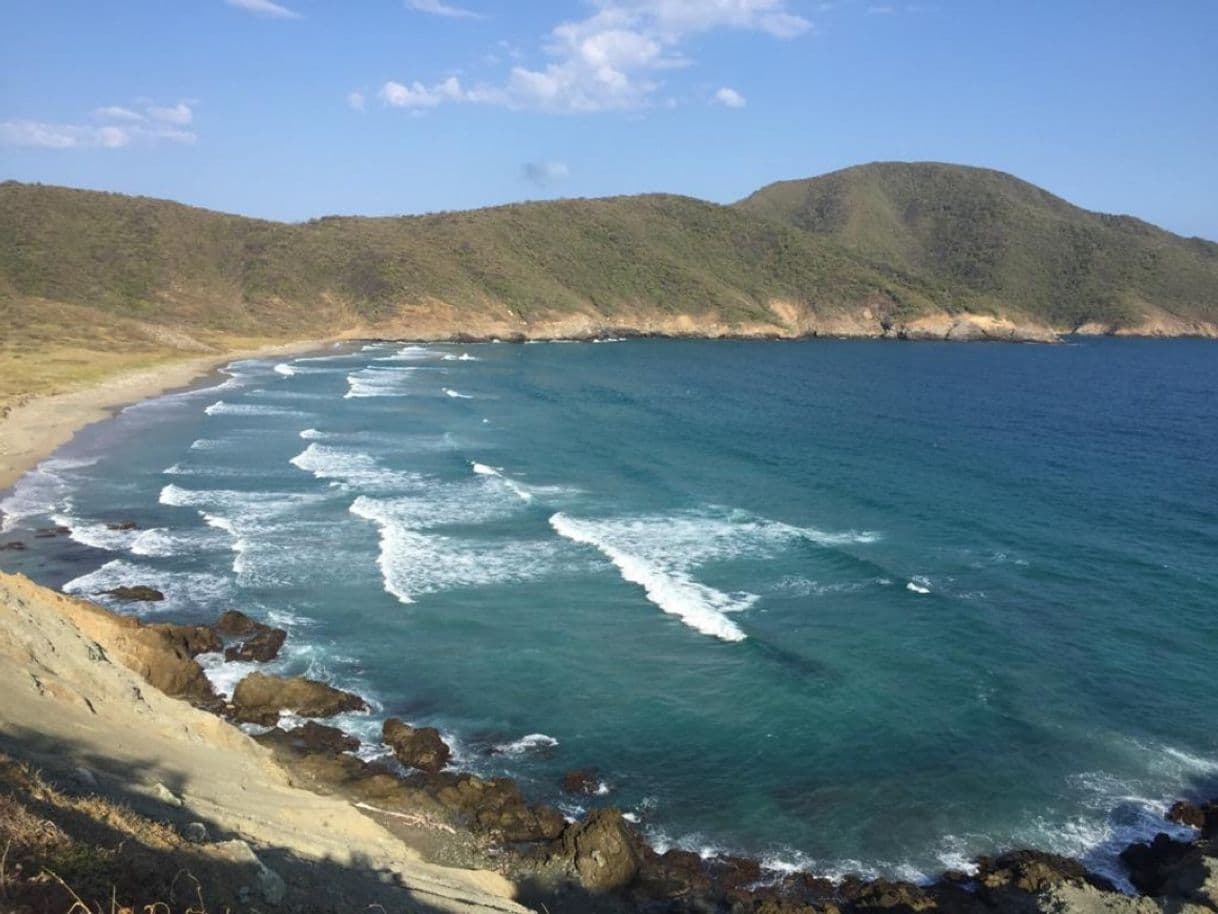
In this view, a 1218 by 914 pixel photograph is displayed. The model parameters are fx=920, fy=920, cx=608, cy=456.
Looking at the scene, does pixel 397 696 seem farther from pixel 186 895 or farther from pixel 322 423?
pixel 322 423

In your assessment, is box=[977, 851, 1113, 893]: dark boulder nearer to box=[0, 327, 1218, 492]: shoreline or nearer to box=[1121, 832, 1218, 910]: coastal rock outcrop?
box=[1121, 832, 1218, 910]: coastal rock outcrop

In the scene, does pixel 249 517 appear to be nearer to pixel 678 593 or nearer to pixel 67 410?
pixel 678 593

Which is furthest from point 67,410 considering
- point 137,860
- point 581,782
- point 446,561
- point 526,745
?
point 137,860

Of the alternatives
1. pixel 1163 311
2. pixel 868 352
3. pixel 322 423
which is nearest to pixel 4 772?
pixel 322 423

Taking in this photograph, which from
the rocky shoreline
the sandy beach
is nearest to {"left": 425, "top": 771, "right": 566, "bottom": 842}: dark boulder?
the rocky shoreline

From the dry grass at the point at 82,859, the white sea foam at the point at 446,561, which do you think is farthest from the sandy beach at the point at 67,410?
the dry grass at the point at 82,859
